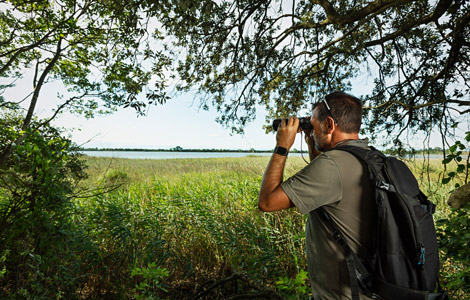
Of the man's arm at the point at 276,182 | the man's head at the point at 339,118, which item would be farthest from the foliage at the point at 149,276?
the man's head at the point at 339,118

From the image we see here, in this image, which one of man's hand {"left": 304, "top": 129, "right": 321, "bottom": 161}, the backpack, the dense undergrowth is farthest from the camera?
the dense undergrowth

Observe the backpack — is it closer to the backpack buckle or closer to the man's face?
the backpack buckle

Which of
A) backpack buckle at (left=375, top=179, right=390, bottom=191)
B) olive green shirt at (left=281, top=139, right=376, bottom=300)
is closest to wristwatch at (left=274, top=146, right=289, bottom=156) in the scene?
olive green shirt at (left=281, top=139, right=376, bottom=300)

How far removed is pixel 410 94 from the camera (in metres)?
5.67

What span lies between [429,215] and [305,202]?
65cm

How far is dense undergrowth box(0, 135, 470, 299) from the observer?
2.24 metres

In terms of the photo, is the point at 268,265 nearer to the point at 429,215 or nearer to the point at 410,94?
the point at 429,215

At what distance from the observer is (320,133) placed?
5.27 feet

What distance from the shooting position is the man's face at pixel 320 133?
1584 mm

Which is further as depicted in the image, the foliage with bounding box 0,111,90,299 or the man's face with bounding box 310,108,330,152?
the foliage with bounding box 0,111,90,299

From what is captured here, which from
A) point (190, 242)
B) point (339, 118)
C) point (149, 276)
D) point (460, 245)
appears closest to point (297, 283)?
point (339, 118)

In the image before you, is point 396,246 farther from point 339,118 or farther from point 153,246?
point 153,246

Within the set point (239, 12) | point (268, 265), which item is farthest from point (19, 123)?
point (268, 265)

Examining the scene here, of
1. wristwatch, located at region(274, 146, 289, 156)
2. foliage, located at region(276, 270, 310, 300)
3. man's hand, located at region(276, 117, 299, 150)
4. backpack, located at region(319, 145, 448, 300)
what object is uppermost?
man's hand, located at region(276, 117, 299, 150)
